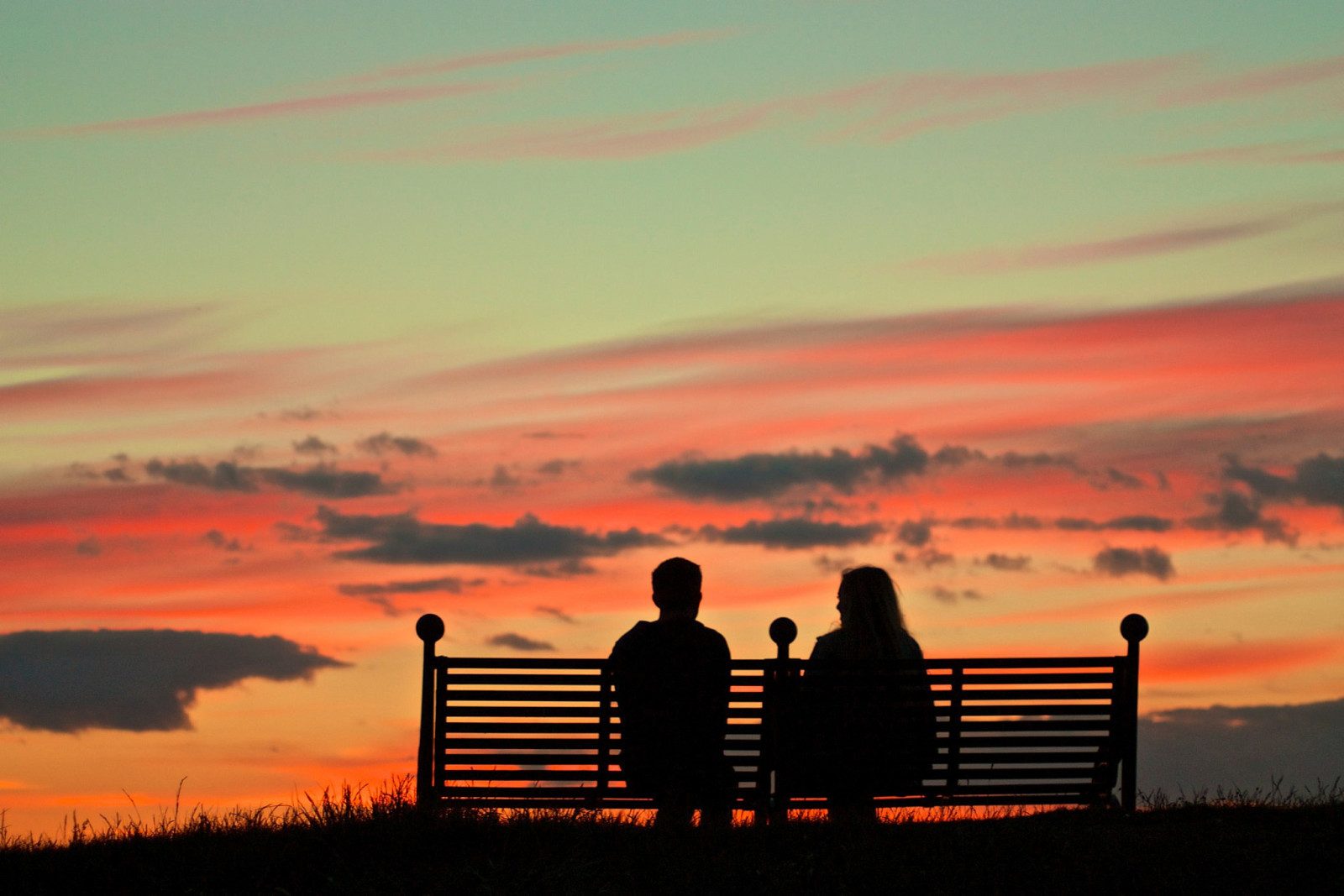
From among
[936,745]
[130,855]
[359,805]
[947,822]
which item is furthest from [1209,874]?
[130,855]

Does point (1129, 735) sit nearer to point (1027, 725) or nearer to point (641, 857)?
point (1027, 725)

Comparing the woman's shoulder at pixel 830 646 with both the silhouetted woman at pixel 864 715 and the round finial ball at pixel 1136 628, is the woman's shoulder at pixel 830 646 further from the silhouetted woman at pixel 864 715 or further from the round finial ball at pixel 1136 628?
the round finial ball at pixel 1136 628

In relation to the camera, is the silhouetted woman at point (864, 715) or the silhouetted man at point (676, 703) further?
the silhouetted woman at point (864, 715)

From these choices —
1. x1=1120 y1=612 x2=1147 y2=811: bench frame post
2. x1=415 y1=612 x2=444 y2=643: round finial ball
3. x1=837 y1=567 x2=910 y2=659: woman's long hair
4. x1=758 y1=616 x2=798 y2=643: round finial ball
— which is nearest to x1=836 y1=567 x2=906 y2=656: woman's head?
x1=837 y1=567 x2=910 y2=659: woman's long hair

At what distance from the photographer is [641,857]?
410 inches

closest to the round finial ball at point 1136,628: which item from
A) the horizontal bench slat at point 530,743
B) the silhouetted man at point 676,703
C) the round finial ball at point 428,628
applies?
the silhouetted man at point 676,703

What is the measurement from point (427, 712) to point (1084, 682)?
5.99 meters

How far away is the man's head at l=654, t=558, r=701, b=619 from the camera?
11523 mm

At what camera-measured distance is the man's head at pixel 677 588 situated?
11523mm

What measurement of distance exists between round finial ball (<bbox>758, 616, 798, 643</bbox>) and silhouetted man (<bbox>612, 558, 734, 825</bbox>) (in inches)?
75.0

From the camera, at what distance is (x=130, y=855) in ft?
36.5

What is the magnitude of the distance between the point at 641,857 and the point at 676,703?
1.78 metres

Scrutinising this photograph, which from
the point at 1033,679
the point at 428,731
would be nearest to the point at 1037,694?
the point at 1033,679

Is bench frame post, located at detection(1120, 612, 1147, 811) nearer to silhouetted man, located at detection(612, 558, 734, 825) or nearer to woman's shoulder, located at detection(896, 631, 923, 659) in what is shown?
woman's shoulder, located at detection(896, 631, 923, 659)
